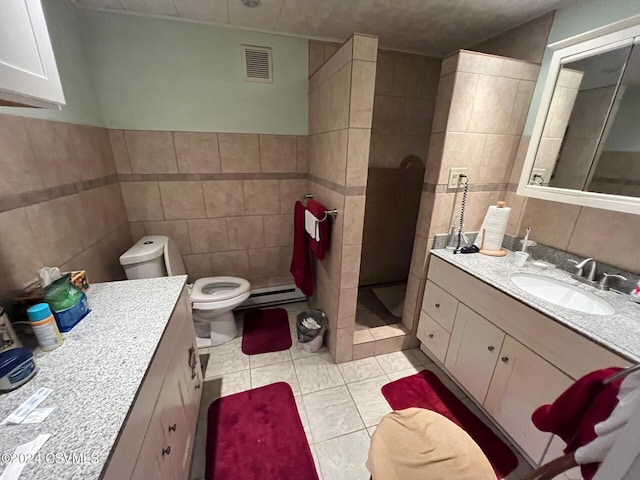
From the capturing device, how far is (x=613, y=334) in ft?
3.05

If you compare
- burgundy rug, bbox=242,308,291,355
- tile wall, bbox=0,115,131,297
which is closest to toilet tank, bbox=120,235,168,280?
tile wall, bbox=0,115,131,297

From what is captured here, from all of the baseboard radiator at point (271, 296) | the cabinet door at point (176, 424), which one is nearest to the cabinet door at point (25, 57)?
the cabinet door at point (176, 424)

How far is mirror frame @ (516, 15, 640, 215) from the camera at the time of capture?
1132 millimetres

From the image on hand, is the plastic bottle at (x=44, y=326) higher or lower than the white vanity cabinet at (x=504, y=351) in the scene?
higher

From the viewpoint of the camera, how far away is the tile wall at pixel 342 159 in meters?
1.30

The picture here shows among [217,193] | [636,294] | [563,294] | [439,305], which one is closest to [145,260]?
[217,193]

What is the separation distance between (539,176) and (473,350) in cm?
111

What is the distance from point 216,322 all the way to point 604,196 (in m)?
2.46

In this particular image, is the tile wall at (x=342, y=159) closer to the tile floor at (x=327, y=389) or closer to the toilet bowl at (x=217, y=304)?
the tile floor at (x=327, y=389)

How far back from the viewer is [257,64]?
1866 millimetres

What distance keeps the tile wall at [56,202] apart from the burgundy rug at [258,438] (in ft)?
3.60

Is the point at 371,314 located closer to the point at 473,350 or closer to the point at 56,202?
the point at 473,350

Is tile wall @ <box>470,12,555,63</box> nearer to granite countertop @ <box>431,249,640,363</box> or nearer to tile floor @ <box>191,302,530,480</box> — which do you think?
granite countertop @ <box>431,249,640,363</box>

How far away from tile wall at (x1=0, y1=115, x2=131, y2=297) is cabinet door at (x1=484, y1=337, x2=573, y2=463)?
2.11 metres
